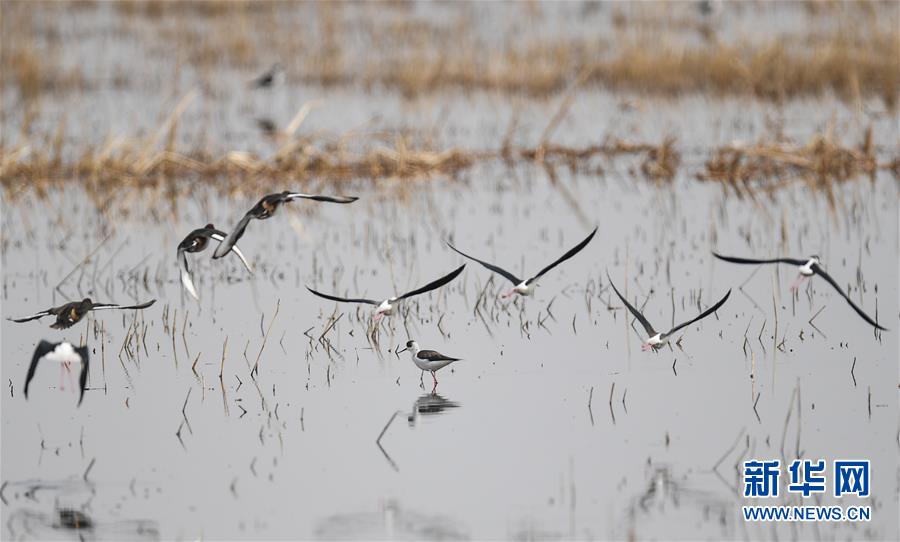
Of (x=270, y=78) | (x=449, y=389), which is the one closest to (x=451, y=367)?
(x=449, y=389)

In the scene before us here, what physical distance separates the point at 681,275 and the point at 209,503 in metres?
5.33

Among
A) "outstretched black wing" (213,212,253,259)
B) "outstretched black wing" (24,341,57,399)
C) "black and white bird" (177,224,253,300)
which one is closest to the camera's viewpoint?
"outstretched black wing" (24,341,57,399)

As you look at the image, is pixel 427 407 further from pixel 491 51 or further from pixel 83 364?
pixel 491 51

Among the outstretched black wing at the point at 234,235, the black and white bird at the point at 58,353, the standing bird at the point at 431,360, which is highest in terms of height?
the outstretched black wing at the point at 234,235

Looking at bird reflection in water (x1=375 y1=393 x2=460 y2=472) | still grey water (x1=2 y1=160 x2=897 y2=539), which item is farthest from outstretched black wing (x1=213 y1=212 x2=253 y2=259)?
bird reflection in water (x1=375 y1=393 x2=460 y2=472)

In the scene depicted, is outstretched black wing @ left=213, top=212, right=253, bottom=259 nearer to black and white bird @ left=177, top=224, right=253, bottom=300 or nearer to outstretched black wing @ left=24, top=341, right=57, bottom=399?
black and white bird @ left=177, top=224, right=253, bottom=300

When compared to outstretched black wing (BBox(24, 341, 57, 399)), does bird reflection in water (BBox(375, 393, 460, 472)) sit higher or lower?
lower

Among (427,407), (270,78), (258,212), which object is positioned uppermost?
(270,78)

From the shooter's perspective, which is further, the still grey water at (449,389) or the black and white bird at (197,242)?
the black and white bird at (197,242)

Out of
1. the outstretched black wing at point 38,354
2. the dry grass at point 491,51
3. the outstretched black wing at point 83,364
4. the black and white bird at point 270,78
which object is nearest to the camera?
the outstretched black wing at point 83,364

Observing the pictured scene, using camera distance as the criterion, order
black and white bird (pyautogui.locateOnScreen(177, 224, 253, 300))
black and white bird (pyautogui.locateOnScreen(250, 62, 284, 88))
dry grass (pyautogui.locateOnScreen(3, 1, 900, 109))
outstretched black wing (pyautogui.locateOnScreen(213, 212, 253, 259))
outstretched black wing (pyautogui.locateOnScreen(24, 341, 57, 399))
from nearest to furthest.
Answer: outstretched black wing (pyautogui.locateOnScreen(24, 341, 57, 399)), outstretched black wing (pyautogui.locateOnScreen(213, 212, 253, 259)), black and white bird (pyautogui.locateOnScreen(177, 224, 253, 300)), dry grass (pyautogui.locateOnScreen(3, 1, 900, 109)), black and white bird (pyautogui.locateOnScreen(250, 62, 284, 88))

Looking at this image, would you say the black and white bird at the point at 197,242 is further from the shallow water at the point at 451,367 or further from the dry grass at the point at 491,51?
the dry grass at the point at 491,51

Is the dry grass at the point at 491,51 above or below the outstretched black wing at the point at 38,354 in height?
above

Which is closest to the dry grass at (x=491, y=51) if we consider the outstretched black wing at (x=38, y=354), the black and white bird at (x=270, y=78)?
the black and white bird at (x=270, y=78)
